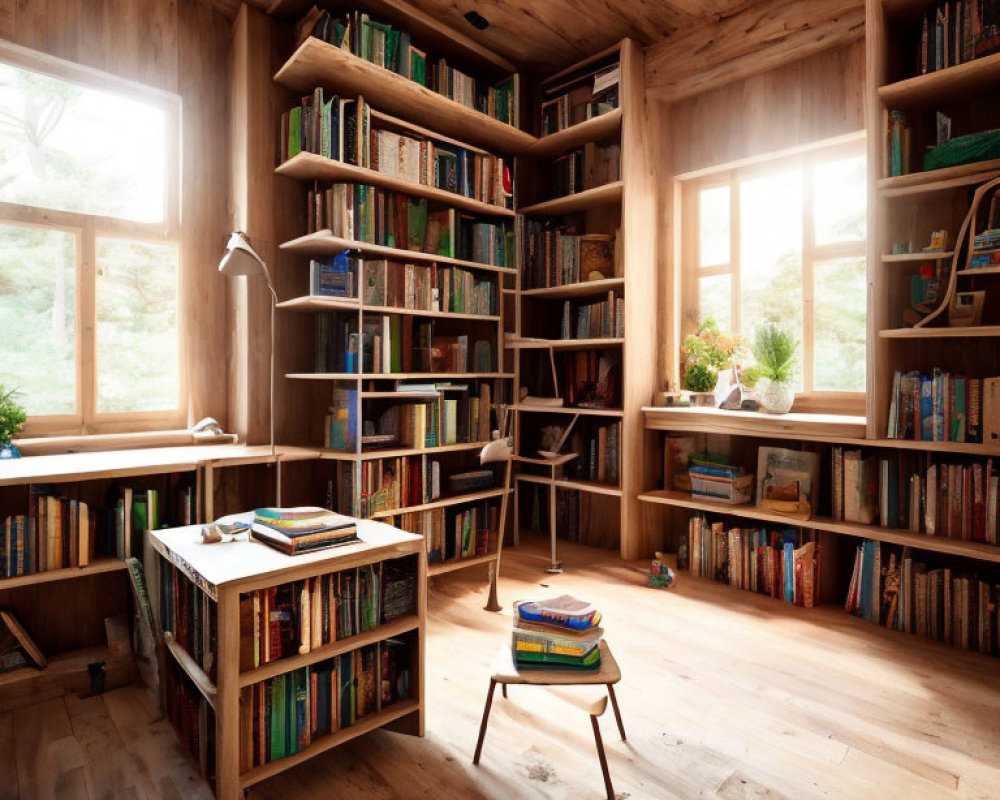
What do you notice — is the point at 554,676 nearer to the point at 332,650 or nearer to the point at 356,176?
the point at 332,650

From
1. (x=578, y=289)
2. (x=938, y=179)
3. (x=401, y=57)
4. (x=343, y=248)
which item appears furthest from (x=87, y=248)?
(x=938, y=179)

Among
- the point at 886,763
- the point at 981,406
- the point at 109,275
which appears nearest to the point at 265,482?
the point at 109,275

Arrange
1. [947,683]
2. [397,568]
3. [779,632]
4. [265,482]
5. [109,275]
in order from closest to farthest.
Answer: [397,568], [947,683], [779,632], [109,275], [265,482]

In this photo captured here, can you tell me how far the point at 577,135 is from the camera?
4.00m

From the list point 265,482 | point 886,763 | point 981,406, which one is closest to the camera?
point 886,763

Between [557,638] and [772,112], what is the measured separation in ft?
10.6

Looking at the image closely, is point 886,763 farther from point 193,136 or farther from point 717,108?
point 193,136

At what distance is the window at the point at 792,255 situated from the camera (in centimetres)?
335

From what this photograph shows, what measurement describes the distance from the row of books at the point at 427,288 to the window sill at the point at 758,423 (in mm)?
1240

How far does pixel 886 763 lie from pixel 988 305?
211cm

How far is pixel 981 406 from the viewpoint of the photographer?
2639 millimetres

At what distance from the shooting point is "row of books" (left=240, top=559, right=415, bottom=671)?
1675mm

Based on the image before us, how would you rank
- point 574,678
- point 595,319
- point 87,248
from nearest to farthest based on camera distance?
point 574,678 < point 87,248 < point 595,319

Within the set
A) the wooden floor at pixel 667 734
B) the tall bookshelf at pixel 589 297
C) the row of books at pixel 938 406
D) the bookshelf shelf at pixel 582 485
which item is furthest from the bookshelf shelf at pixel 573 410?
the row of books at pixel 938 406
